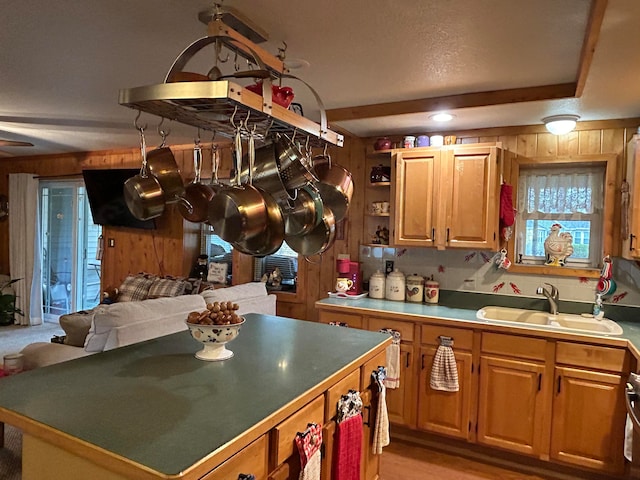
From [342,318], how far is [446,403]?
92cm

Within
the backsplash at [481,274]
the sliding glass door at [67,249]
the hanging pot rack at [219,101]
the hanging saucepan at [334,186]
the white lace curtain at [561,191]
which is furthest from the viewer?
the sliding glass door at [67,249]

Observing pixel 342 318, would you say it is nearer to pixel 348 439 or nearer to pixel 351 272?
pixel 351 272

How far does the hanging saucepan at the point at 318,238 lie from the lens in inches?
78.5

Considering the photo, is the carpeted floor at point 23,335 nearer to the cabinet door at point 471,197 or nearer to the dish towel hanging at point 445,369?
the dish towel hanging at point 445,369

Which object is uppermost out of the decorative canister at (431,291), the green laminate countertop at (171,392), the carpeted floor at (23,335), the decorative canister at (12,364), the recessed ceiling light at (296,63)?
the recessed ceiling light at (296,63)

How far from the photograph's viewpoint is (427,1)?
1.60m

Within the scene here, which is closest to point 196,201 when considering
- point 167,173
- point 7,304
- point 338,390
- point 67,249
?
point 167,173

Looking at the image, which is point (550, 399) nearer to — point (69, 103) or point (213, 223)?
point (213, 223)

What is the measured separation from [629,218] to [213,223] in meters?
2.56

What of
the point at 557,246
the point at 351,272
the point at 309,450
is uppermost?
the point at 557,246

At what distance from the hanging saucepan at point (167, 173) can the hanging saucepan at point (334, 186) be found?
0.64m

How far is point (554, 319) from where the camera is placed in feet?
9.95

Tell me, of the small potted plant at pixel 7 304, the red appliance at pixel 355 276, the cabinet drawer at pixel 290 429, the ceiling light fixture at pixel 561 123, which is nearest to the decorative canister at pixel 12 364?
the cabinet drawer at pixel 290 429

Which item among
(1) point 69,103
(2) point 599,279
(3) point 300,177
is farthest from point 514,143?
(1) point 69,103
